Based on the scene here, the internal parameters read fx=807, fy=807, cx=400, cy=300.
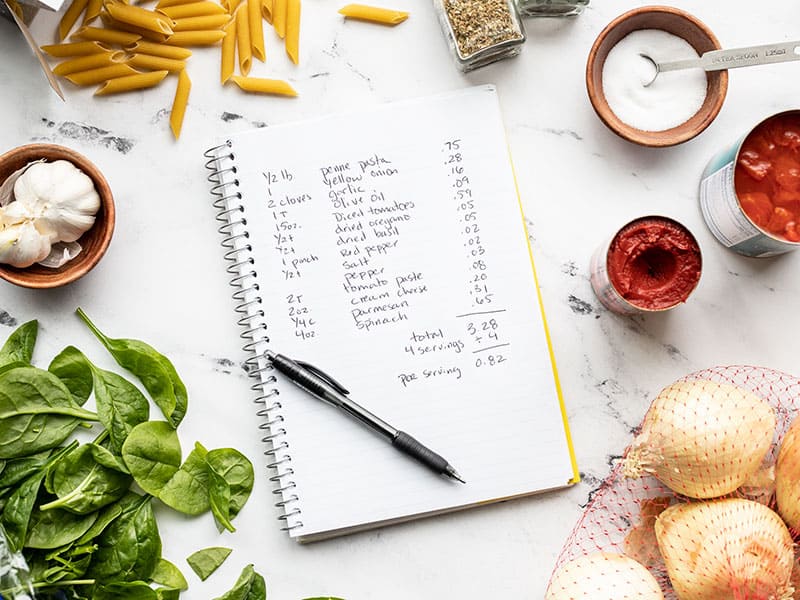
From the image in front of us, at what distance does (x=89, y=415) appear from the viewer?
1.05 m

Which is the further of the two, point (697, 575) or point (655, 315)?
point (655, 315)

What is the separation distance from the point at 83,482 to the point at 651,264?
764mm

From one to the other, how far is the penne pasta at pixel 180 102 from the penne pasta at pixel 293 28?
14 cm

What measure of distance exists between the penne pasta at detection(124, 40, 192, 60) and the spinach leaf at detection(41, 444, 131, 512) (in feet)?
1.71

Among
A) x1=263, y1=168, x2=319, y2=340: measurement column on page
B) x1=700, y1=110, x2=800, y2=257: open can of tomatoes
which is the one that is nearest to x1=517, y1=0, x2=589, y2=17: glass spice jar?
x1=700, y1=110, x2=800, y2=257: open can of tomatoes

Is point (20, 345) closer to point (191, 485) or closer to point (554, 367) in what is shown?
point (191, 485)

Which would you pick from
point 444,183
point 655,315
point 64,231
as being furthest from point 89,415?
point 655,315

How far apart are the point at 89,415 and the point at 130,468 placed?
95 mm

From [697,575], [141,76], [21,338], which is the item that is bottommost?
[697,575]

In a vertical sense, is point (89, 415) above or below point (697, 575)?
above

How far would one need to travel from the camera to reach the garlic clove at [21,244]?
3.23 ft

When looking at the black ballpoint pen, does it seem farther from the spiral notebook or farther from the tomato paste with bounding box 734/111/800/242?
the tomato paste with bounding box 734/111/800/242

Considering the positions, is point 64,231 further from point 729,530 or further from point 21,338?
point 729,530

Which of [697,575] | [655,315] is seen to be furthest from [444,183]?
[697,575]
